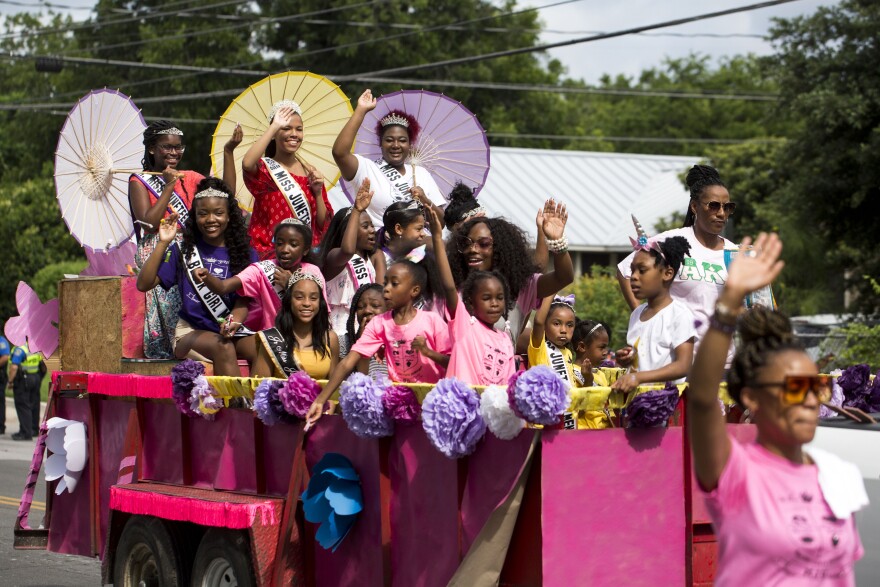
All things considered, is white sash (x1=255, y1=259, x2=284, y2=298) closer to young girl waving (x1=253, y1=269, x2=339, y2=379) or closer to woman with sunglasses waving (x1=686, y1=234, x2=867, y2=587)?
young girl waving (x1=253, y1=269, x2=339, y2=379)

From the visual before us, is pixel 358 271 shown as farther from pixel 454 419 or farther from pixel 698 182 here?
pixel 454 419

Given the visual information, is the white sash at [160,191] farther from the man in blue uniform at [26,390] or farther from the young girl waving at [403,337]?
the man in blue uniform at [26,390]

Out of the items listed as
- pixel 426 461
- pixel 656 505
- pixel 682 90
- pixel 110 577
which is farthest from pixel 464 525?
pixel 682 90

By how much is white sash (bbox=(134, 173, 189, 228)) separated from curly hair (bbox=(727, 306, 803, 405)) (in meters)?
5.47

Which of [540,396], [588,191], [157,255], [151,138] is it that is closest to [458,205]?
[157,255]

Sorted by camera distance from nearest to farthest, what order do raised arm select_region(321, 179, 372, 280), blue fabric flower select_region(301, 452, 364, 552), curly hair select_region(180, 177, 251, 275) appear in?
blue fabric flower select_region(301, 452, 364, 552) → raised arm select_region(321, 179, 372, 280) → curly hair select_region(180, 177, 251, 275)

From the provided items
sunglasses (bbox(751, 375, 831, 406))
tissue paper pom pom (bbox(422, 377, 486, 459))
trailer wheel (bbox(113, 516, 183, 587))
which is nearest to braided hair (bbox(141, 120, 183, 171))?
trailer wheel (bbox(113, 516, 183, 587))

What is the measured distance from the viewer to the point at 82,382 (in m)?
7.75

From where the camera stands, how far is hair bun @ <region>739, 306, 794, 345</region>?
3451 mm

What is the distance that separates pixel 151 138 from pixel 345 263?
170 cm

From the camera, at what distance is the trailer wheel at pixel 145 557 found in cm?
677

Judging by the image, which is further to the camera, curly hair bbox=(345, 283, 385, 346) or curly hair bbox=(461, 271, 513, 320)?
curly hair bbox=(345, 283, 385, 346)

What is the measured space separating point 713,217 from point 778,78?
19439mm

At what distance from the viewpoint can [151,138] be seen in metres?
8.48
